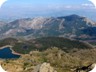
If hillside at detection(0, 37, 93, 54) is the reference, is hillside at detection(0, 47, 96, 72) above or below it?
above

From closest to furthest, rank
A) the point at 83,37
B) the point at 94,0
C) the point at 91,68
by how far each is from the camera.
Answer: the point at 94,0, the point at 91,68, the point at 83,37

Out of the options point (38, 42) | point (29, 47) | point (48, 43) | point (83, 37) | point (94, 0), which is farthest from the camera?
point (83, 37)

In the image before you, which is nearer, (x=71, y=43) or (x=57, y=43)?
(x=57, y=43)

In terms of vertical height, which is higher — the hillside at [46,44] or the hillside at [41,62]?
the hillside at [41,62]

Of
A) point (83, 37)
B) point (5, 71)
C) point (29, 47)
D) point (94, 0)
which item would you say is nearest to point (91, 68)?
point (94, 0)

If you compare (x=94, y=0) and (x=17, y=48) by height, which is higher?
(x=94, y=0)

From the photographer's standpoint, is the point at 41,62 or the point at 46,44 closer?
the point at 41,62

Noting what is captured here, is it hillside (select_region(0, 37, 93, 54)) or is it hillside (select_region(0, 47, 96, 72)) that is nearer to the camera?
hillside (select_region(0, 47, 96, 72))

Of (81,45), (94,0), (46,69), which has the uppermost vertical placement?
(94,0)

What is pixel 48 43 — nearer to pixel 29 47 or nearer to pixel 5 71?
pixel 29 47

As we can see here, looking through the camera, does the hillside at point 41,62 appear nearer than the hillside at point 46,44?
Yes

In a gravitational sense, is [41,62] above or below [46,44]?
above
